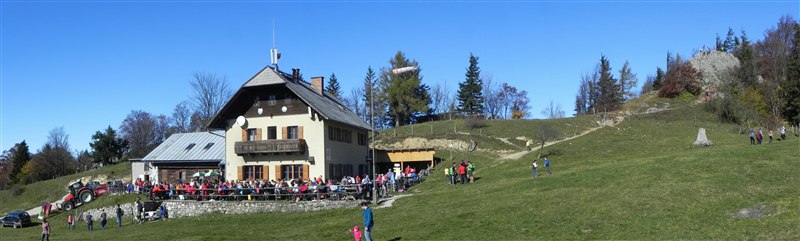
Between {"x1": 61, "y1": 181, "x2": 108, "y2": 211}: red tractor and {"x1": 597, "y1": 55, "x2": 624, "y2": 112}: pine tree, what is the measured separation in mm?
77912

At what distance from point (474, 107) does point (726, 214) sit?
275 feet

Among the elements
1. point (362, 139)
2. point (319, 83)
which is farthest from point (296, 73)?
point (362, 139)

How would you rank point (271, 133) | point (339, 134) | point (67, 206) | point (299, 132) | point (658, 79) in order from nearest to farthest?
point (299, 132) → point (271, 133) → point (339, 134) → point (67, 206) → point (658, 79)

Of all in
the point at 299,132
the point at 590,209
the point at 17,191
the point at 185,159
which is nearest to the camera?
the point at 590,209

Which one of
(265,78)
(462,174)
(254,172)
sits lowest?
(462,174)

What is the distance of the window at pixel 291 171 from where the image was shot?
43.7 m

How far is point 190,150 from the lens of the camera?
183ft

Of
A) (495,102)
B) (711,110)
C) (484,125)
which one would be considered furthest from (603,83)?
(484,125)

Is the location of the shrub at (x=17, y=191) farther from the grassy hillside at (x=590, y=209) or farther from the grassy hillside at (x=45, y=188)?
the grassy hillside at (x=590, y=209)

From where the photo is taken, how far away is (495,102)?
112m

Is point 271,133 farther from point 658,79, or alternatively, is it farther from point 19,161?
point 658,79

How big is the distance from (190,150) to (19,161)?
205 feet

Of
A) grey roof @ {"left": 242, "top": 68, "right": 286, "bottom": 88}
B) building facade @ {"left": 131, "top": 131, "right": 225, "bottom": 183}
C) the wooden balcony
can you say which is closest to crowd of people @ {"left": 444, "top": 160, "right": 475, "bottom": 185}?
the wooden balcony

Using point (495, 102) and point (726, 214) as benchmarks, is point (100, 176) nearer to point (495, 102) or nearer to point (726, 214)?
point (495, 102)
